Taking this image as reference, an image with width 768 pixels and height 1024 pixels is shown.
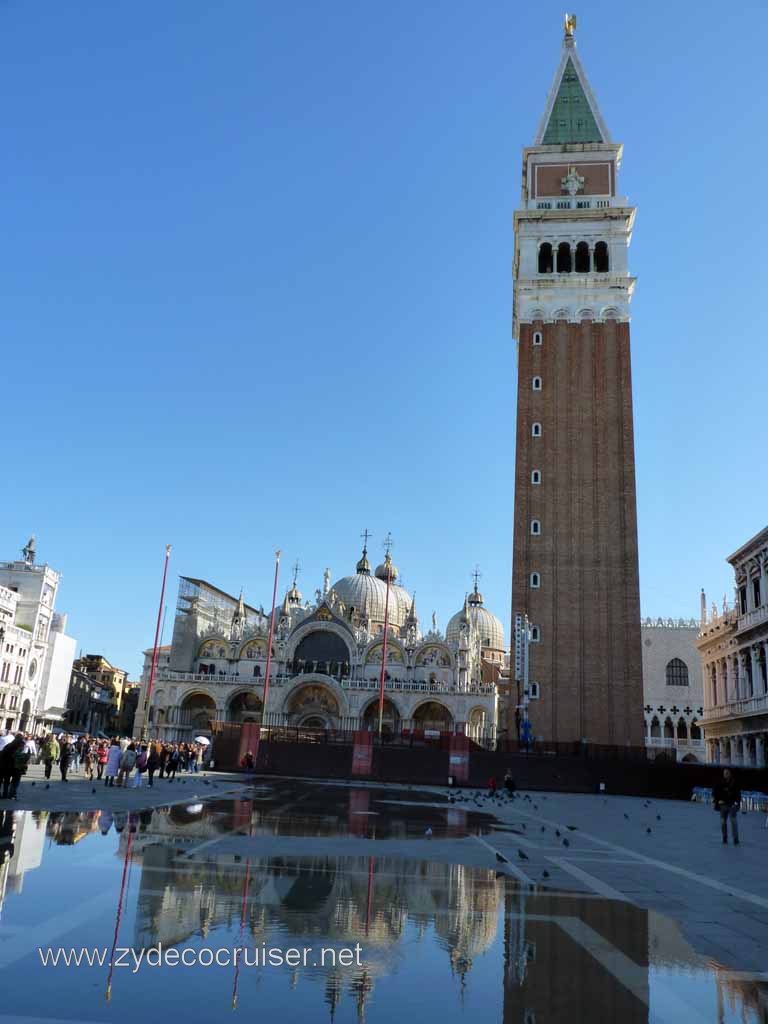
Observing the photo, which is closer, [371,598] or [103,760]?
[103,760]

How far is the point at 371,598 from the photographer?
74.8 m

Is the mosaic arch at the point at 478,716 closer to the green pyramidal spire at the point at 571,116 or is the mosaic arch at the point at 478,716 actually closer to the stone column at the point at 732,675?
the stone column at the point at 732,675

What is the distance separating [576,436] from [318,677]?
25.6 metres

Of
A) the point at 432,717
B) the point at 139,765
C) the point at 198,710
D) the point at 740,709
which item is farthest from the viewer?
the point at 198,710

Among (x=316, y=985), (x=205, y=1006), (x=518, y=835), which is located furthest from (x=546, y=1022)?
(x=518, y=835)

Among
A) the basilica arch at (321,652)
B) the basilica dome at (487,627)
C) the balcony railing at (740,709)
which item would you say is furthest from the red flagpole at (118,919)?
the basilica dome at (487,627)

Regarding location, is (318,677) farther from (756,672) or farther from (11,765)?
(11,765)

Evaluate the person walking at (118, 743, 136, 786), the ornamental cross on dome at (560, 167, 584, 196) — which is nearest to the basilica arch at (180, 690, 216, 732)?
the person walking at (118, 743, 136, 786)

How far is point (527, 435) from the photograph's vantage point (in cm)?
5275

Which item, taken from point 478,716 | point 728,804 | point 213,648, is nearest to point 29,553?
point 213,648

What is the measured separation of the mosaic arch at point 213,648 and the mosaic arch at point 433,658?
1633 cm

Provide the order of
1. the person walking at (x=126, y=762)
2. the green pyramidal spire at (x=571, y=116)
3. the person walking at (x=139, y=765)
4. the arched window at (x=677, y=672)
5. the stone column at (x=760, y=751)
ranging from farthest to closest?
1. the arched window at (x=677, y=672)
2. the green pyramidal spire at (x=571, y=116)
3. the stone column at (x=760, y=751)
4. the person walking at (x=139, y=765)
5. the person walking at (x=126, y=762)

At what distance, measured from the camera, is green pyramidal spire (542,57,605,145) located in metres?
59.9

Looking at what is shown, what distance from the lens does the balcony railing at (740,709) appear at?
38594 mm
